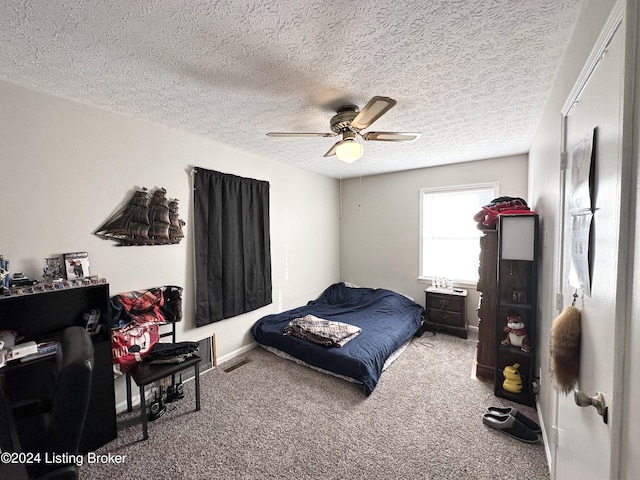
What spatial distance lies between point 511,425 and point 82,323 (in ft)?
10.6

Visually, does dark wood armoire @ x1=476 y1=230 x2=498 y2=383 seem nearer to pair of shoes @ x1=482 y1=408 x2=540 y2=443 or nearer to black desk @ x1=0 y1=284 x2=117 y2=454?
pair of shoes @ x1=482 y1=408 x2=540 y2=443

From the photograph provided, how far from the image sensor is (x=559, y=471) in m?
1.35

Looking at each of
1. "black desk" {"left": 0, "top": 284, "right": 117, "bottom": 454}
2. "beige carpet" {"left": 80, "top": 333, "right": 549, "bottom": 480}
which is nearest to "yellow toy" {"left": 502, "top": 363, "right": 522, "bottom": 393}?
"beige carpet" {"left": 80, "top": 333, "right": 549, "bottom": 480}

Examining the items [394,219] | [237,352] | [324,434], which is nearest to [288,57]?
[324,434]

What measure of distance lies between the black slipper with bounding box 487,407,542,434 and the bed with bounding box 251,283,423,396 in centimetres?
97

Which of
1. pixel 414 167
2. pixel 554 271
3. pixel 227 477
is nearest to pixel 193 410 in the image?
pixel 227 477

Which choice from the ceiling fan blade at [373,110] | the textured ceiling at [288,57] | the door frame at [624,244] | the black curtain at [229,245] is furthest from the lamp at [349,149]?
the black curtain at [229,245]

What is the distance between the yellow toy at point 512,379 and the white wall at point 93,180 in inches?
109

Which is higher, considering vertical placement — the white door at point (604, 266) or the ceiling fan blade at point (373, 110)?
the ceiling fan blade at point (373, 110)

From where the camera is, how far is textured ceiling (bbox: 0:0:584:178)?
1186 millimetres

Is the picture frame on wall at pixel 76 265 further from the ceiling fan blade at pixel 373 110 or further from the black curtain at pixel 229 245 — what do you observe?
the ceiling fan blade at pixel 373 110

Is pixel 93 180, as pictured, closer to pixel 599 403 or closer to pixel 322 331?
pixel 322 331

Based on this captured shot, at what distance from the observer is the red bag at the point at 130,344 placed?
2.01 m

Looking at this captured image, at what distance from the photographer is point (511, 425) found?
75.5 inches
